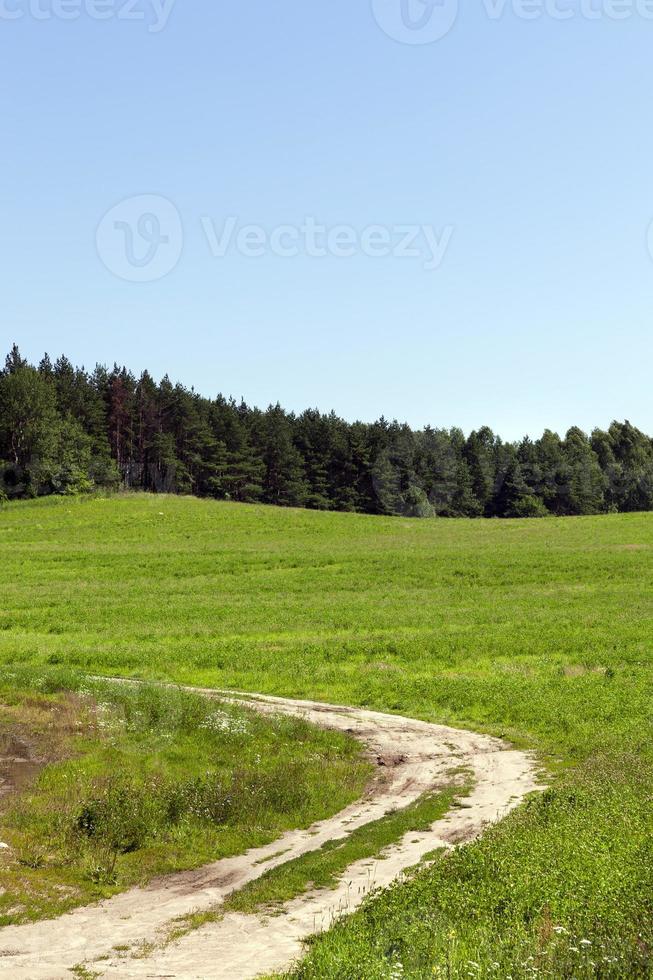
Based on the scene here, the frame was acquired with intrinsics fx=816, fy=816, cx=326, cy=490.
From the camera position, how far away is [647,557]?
217ft

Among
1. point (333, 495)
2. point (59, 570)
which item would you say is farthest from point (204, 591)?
point (333, 495)

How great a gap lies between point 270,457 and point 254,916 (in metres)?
132

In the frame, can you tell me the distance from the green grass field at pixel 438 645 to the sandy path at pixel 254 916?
4.06ft

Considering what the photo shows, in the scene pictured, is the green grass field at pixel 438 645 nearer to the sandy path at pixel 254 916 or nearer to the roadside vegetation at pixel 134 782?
the sandy path at pixel 254 916

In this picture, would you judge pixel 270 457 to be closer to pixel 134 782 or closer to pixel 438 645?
pixel 438 645

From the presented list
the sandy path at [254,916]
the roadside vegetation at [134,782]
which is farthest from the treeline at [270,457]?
the sandy path at [254,916]

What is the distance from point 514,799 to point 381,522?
77.8 meters

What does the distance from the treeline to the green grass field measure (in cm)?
1632

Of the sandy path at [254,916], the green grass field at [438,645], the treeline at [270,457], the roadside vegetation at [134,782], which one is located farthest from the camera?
the treeline at [270,457]

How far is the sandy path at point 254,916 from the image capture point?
41.0ft

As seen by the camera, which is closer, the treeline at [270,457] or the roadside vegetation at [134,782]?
the roadside vegetation at [134,782]

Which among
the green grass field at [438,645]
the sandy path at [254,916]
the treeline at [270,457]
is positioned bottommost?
the sandy path at [254,916]

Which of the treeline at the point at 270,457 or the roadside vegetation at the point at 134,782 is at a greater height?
the treeline at the point at 270,457

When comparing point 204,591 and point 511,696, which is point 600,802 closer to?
point 511,696
